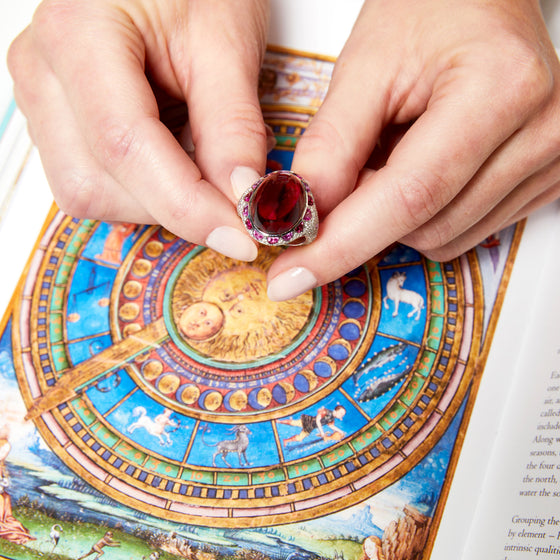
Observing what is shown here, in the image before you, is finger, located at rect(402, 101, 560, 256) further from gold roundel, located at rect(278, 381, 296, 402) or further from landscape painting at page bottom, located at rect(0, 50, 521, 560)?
gold roundel, located at rect(278, 381, 296, 402)

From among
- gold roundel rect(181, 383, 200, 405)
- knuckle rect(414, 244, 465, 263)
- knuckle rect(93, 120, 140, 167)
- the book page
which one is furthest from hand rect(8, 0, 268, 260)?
the book page

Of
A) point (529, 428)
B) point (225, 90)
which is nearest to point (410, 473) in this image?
point (529, 428)

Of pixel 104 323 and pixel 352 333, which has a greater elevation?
pixel 352 333

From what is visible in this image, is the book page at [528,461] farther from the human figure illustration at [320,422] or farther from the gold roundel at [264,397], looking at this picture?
the gold roundel at [264,397]

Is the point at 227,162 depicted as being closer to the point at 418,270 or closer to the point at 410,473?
the point at 418,270

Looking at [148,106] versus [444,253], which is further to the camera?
[444,253]

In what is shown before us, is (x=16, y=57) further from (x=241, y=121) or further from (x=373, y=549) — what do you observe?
(x=373, y=549)

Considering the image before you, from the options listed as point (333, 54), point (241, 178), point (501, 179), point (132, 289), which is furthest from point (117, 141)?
point (333, 54)
